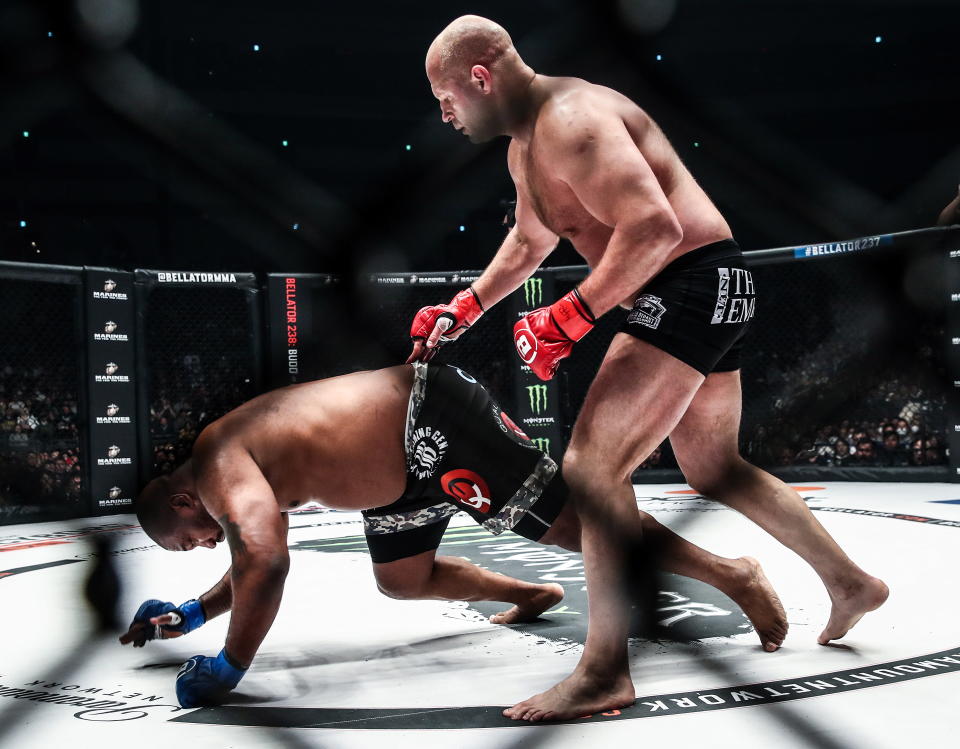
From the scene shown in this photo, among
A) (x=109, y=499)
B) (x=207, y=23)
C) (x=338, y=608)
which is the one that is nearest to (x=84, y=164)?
(x=207, y=23)

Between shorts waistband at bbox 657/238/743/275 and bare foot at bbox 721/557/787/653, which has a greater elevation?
shorts waistband at bbox 657/238/743/275

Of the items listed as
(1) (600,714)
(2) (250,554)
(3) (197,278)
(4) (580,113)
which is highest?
(3) (197,278)

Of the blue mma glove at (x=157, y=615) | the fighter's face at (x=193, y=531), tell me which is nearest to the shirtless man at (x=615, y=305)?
the fighter's face at (x=193, y=531)

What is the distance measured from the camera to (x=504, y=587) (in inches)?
76.3

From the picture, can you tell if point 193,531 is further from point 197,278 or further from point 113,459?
point 197,278

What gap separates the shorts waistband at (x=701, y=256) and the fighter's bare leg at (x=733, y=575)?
1.67 ft

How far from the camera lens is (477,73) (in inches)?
55.2

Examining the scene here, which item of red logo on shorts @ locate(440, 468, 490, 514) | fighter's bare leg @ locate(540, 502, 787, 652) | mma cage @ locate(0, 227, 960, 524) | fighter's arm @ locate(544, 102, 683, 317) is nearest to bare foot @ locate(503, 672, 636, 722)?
fighter's bare leg @ locate(540, 502, 787, 652)

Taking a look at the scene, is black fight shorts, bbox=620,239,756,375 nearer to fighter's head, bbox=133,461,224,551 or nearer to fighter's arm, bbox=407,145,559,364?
fighter's arm, bbox=407,145,559,364

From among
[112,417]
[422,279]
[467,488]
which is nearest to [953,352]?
[422,279]

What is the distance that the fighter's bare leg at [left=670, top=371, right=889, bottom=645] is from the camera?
1618 millimetres

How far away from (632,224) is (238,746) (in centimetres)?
99

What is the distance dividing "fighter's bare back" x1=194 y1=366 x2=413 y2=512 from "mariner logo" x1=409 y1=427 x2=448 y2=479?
3 cm

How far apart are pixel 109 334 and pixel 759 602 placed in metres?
3.89
